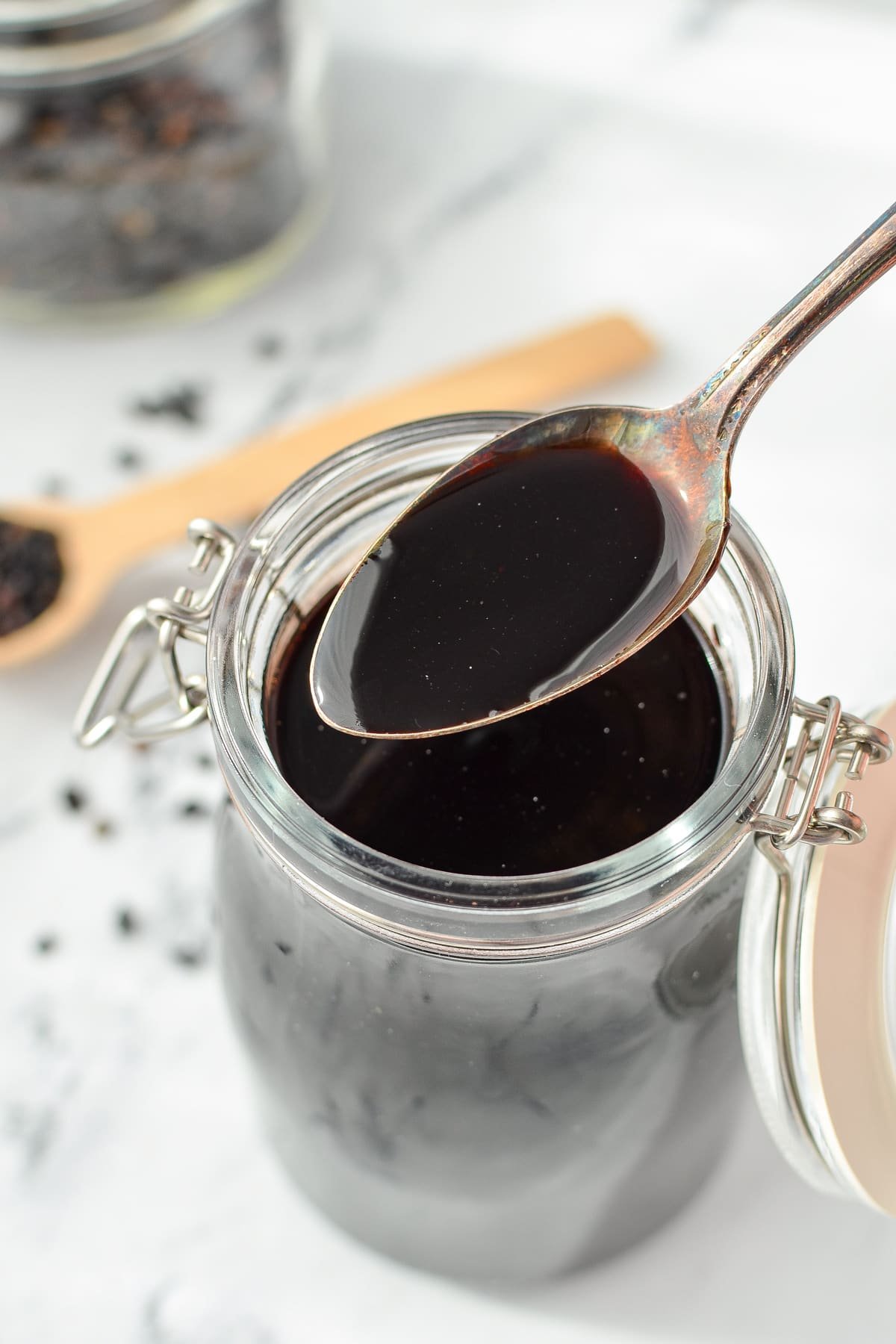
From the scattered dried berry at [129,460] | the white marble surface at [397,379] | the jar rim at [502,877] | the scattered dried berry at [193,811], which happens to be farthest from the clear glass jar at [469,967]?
the scattered dried berry at [129,460]

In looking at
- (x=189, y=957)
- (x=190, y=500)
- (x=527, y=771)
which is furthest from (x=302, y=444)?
(x=527, y=771)

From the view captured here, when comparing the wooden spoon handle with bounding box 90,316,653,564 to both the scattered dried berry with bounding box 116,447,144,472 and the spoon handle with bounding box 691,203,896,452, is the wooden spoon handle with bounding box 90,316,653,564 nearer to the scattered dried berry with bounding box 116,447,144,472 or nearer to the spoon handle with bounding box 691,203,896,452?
the scattered dried berry with bounding box 116,447,144,472

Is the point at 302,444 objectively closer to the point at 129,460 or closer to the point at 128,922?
the point at 129,460

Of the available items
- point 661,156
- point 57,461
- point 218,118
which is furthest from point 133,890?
point 661,156

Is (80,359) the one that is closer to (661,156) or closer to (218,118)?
(218,118)

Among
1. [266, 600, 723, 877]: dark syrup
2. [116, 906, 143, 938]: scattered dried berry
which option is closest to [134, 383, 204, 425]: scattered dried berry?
[116, 906, 143, 938]: scattered dried berry

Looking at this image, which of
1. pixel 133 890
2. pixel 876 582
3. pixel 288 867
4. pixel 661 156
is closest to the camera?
pixel 288 867
